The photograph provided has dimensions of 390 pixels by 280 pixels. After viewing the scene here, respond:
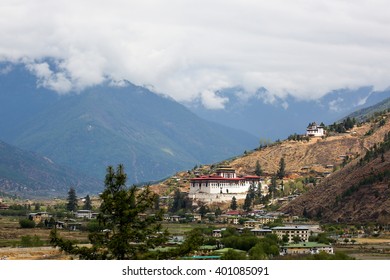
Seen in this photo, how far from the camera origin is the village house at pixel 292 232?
157000 mm

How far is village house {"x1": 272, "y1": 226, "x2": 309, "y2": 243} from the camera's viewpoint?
6181 inches

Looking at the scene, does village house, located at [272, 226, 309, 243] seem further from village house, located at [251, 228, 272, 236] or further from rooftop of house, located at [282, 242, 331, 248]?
rooftop of house, located at [282, 242, 331, 248]

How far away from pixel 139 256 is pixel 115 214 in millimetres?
3482

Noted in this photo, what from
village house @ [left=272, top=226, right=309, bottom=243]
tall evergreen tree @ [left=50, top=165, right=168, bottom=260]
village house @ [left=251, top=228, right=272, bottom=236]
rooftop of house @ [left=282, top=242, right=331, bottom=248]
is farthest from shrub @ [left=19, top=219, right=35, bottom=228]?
tall evergreen tree @ [left=50, top=165, right=168, bottom=260]

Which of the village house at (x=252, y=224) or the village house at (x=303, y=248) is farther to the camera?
the village house at (x=252, y=224)

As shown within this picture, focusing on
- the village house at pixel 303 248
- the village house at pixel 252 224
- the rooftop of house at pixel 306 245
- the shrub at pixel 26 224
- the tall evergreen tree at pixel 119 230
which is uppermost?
the shrub at pixel 26 224

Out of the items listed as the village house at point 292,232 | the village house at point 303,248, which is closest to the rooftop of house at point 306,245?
the village house at point 303,248

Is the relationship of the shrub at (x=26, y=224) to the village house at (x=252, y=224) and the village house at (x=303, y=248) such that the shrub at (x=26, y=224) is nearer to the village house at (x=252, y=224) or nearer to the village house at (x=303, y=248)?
the village house at (x=252, y=224)

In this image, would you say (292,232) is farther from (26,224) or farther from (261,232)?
(26,224)

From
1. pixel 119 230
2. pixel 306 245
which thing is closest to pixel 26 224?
pixel 306 245

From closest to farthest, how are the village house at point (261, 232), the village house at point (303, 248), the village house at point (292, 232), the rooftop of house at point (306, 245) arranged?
1. the village house at point (303, 248)
2. the rooftop of house at point (306, 245)
3. the village house at point (292, 232)
4. the village house at point (261, 232)

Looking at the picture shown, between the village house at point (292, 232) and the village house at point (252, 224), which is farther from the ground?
the village house at point (252, 224)

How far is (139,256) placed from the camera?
56.0 metres
